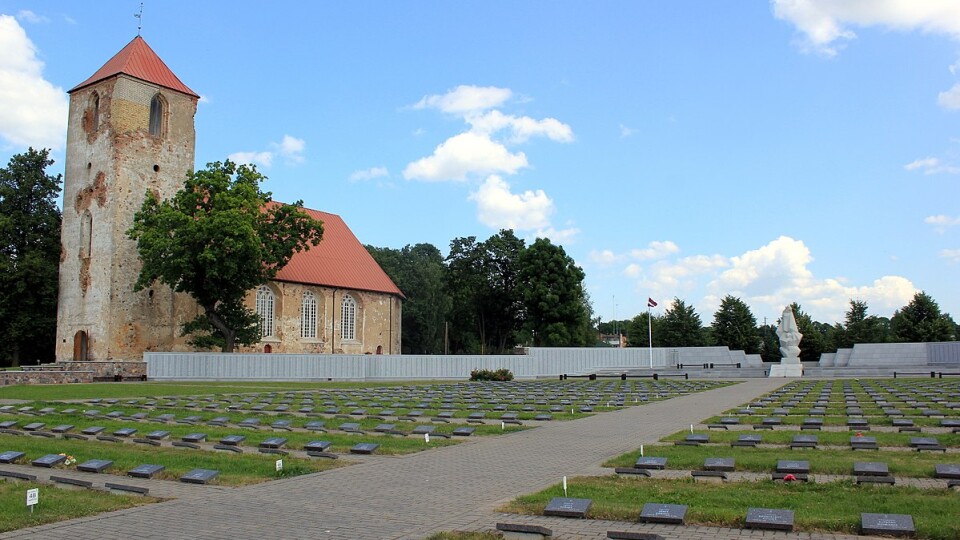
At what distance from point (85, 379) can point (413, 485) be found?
1442 inches

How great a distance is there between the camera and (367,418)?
18.1 meters

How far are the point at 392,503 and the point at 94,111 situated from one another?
51033mm

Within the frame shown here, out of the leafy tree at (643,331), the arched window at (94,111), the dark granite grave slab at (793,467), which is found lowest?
the dark granite grave slab at (793,467)

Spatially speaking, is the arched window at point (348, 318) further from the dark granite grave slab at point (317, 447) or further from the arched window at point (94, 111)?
the dark granite grave slab at point (317, 447)

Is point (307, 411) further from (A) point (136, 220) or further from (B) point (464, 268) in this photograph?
(B) point (464, 268)

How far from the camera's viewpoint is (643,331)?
79625 mm

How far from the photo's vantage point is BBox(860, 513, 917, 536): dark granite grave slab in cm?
643

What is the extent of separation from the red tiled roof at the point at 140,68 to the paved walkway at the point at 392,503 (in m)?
46.3

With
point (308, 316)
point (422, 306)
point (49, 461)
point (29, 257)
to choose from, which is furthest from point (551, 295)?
point (49, 461)

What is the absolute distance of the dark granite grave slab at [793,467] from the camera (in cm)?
937

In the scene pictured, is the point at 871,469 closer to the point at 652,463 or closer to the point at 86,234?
the point at 652,463

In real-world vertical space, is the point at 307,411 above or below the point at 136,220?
below

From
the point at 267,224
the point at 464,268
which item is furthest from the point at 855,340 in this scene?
the point at 267,224

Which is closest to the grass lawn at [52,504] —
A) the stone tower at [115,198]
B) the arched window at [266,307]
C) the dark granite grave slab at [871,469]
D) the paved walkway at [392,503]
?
A: the paved walkway at [392,503]
